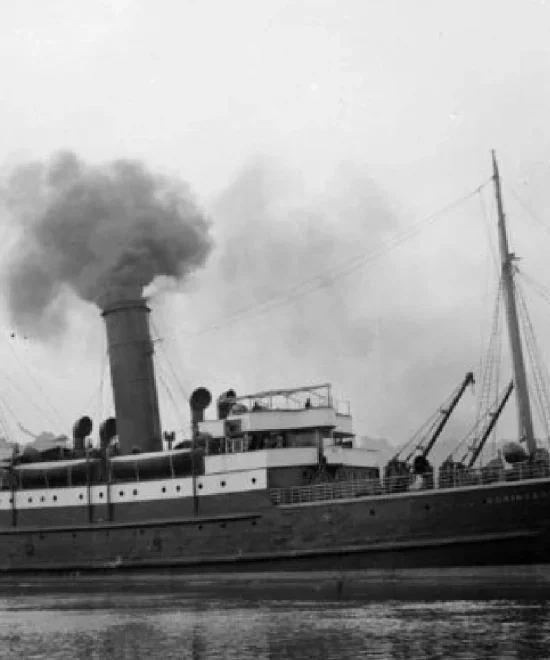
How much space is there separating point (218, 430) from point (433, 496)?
28.3 feet

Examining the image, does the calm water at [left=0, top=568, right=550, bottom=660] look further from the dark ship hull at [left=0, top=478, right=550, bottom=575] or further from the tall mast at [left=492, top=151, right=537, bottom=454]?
the tall mast at [left=492, top=151, right=537, bottom=454]

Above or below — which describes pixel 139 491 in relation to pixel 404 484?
above

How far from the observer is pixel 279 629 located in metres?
26.9

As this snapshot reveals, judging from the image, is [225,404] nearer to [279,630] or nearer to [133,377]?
[133,377]

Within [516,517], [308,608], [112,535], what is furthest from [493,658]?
[112,535]

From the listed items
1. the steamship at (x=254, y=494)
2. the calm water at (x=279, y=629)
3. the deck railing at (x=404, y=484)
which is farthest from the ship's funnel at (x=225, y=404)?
the calm water at (x=279, y=629)

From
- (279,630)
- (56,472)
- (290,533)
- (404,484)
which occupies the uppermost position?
(56,472)

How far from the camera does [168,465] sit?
4159cm

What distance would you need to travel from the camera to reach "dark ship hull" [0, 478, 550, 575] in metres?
35.0

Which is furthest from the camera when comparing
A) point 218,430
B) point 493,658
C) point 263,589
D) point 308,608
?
point 218,430

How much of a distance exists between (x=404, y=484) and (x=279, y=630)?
12.0 m

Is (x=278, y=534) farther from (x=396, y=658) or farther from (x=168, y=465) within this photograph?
(x=396, y=658)

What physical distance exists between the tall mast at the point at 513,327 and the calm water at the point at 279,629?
281 inches

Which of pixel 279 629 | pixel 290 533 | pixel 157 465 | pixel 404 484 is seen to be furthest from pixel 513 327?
pixel 279 629
